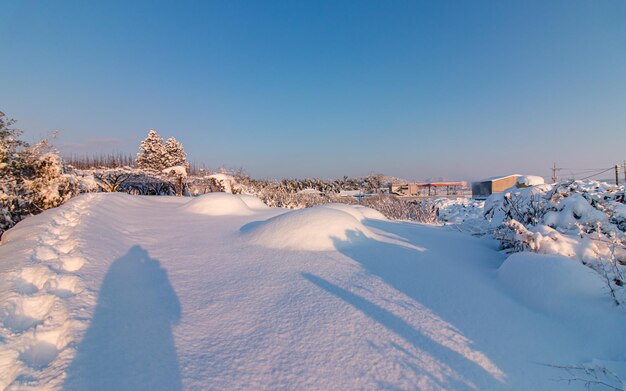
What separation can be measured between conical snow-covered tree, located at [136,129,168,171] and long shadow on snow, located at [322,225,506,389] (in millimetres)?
34016

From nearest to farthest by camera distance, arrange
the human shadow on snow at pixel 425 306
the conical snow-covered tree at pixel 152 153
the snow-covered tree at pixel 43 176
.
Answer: the human shadow on snow at pixel 425 306
the snow-covered tree at pixel 43 176
the conical snow-covered tree at pixel 152 153

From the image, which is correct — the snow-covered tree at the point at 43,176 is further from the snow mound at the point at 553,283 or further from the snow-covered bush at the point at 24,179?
the snow mound at the point at 553,283

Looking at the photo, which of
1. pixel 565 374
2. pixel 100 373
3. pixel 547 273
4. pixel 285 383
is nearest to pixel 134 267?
pixel 100 373

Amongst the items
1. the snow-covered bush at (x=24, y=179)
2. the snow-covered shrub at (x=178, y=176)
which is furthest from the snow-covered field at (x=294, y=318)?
the snow-covered shrub at (x=178, y=176)

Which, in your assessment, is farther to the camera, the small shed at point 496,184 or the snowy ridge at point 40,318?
the small shed at point 496,184

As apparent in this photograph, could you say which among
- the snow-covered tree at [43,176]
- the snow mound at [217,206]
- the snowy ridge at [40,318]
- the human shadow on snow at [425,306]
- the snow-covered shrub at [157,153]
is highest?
the snow-covered shrub at [157,153]

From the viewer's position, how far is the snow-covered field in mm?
1664

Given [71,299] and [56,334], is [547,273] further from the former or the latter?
[71,299]

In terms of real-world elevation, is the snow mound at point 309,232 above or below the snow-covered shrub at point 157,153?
below

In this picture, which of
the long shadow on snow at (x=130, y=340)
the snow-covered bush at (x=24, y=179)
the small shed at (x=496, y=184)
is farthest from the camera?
the small shed at (x=496, y=184)

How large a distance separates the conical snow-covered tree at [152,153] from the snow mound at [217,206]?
28.8 meters

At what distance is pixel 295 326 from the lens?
6.97 feet

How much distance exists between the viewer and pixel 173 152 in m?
34.9

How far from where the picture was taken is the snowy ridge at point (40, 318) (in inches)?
63.8
